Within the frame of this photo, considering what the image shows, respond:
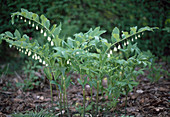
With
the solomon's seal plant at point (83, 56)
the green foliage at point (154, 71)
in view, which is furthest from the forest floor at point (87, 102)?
the solomon's seal plant at point (83, 56)

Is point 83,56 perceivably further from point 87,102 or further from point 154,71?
point 154,71

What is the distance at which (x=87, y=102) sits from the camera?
2.50m

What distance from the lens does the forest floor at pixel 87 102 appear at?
2154mm

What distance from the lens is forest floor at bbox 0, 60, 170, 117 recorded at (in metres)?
2.15

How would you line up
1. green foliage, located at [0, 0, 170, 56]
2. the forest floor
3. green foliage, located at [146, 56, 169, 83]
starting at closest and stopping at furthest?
the forest floor < green foliage, located at [146, 56, 169, 83] < green foliage, located at [0, 0, 170, 56]

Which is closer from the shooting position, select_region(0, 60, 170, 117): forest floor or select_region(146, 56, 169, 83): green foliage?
select_region(0, 60, 170, 117): forest floor

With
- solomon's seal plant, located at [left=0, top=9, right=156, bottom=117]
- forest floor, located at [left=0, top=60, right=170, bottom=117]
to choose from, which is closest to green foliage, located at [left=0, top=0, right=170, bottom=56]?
forest floor, located at [left=0, top=60, right=170, bottom=117]

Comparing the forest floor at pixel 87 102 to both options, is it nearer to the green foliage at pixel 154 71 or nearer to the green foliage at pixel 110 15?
the green foliage at pixel 154 71

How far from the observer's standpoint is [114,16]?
4465 millimetres

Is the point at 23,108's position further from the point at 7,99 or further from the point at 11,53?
the point at 11,53

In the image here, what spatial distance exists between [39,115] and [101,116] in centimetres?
71

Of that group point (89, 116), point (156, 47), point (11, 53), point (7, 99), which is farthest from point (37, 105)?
point (156, 47)

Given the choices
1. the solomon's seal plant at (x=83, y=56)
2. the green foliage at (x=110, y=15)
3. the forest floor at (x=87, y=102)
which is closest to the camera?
the solomon's seal plant at (x=83, y=56)

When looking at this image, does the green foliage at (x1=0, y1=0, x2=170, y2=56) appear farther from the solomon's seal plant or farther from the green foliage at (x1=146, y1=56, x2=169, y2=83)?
the solomon's seal plant
